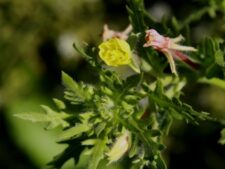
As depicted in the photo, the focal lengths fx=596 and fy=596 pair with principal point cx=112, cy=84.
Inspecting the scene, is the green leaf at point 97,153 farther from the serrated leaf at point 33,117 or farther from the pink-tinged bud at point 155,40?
the pink-tinged bud at point 155,40

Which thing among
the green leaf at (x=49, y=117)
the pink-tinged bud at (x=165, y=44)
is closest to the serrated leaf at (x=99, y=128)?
the green leaf at (x=49, y=117)

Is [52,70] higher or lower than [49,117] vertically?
lower

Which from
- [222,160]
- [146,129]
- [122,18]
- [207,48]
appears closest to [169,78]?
[207,48]

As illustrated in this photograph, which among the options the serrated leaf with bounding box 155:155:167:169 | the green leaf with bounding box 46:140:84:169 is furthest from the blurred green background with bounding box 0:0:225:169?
the serrated leaf with bounding box 155:155:167:169

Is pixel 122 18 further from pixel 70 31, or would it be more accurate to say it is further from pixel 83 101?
pixel 83 101

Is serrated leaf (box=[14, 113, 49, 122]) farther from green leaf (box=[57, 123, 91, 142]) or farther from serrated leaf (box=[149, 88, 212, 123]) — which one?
serrated leaf (box=[149, 88, 212, 123])

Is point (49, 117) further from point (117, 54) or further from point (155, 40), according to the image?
point (155, 40)

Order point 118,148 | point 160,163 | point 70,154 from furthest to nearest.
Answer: point 70,154, point 118,148, point 160,163

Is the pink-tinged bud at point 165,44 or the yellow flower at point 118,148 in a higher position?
the pink-tinged bud at point 165,44

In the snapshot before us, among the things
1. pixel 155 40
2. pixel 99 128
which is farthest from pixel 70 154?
pixel 155 40
